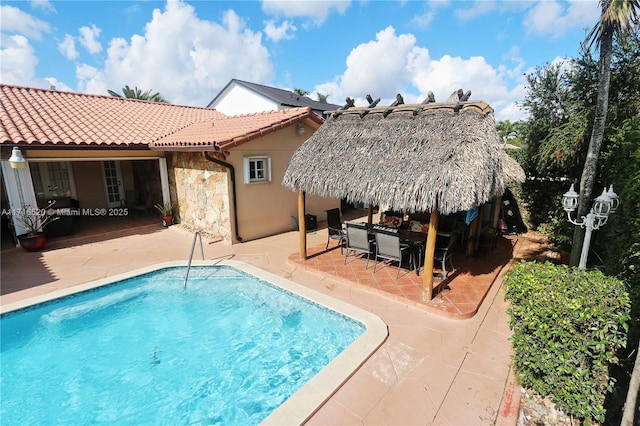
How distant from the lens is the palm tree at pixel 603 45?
17.7 feet

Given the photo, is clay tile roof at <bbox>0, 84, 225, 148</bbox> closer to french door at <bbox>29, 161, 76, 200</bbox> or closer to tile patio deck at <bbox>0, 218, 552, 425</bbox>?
french door at <bbox>29, 161, 76, 200</bbox>

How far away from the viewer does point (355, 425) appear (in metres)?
3.97

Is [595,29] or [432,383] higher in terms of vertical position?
[595,29]

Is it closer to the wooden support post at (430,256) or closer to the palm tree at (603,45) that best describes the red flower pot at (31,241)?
the wooden support post at (430,256)

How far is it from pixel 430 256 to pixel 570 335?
2999mm

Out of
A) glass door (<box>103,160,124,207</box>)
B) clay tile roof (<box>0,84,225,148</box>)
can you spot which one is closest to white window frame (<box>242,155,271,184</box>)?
clay tile roof (<box>0,84,225,148</box>)

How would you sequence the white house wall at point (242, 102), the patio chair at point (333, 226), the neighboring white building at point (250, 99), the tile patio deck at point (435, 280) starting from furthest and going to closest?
1. the white house wall at point (242, 102)
2. the neighboring white building at point (250, 99)
3. the patio chair at point (333, 226)
4. the tile patio deck at point (435, 280)

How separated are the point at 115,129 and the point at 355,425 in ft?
48.7

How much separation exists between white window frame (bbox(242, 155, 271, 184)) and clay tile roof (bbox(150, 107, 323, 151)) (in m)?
0.91

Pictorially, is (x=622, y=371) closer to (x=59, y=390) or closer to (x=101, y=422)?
(x=101, y=422)

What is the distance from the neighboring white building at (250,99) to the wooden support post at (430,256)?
70.6 ft

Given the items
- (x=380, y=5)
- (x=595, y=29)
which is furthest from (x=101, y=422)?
(x=380, y=5)

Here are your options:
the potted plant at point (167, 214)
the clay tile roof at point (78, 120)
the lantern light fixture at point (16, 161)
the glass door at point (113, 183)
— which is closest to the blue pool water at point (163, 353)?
the lantern light fixture at point (16, 161)

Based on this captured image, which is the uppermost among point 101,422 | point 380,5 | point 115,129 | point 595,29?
point 380,5
